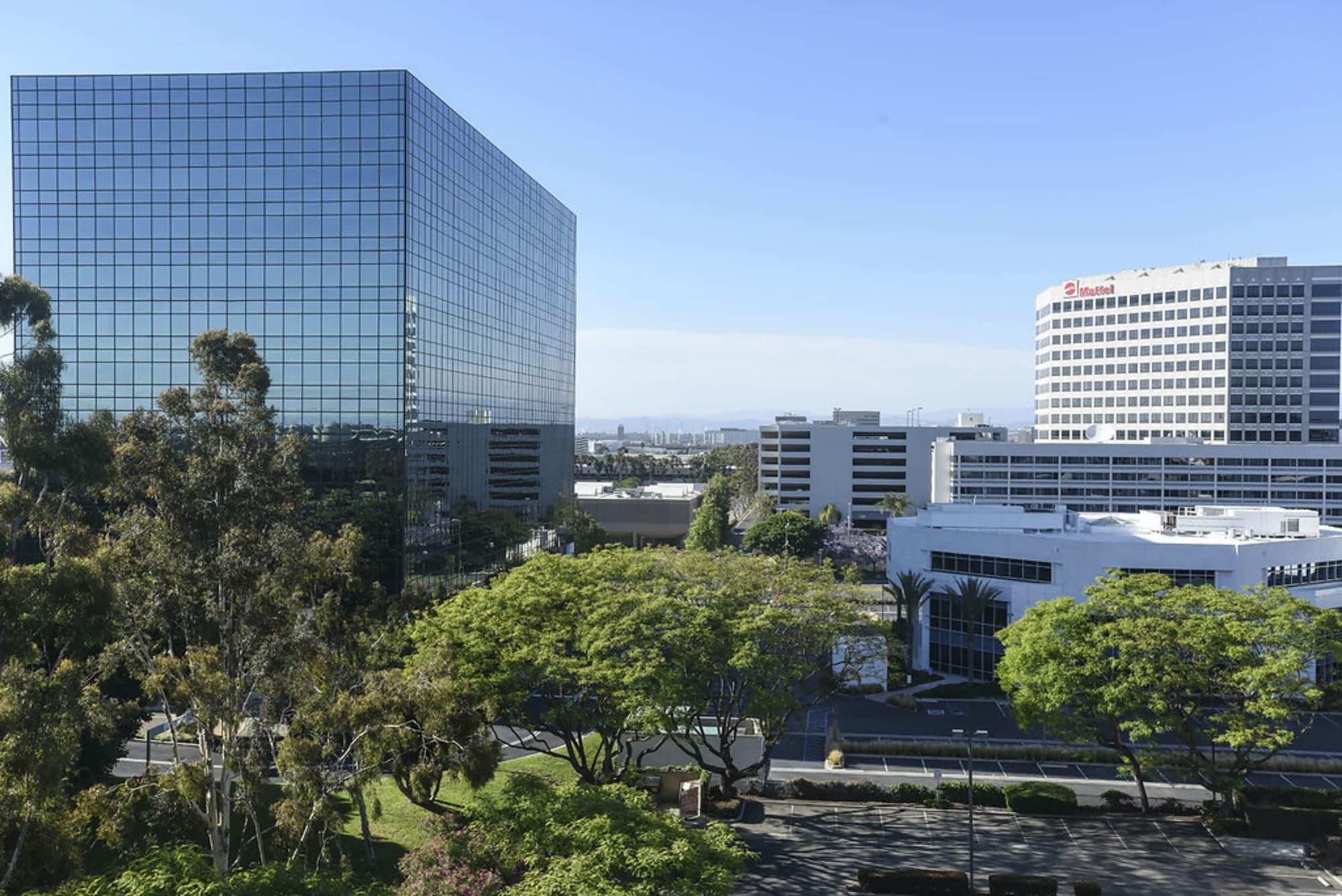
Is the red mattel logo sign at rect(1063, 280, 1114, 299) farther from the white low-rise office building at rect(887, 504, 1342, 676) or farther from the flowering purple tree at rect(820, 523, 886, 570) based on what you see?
the white low-rise office building at rect(887, 504, 1342, 676)

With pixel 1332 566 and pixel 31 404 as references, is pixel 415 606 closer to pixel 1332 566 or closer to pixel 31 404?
pixel 31 404

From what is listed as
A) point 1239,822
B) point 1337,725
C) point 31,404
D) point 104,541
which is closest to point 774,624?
point 1239,822

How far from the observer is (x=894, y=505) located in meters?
146

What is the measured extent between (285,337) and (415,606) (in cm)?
3510

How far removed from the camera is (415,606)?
3712 centimetres

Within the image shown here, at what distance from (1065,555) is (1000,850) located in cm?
2829

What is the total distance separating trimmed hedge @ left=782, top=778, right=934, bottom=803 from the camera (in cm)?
4597

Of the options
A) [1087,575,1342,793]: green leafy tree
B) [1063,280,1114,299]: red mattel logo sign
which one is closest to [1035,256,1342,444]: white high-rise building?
[1063,280,1114,299]: red mattel logo sign

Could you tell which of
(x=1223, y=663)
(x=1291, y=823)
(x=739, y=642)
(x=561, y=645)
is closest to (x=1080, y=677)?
(x=1223, y=663)

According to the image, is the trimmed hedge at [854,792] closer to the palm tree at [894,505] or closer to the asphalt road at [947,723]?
the asphalt road at [947,723]

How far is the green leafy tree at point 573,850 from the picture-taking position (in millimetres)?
22656

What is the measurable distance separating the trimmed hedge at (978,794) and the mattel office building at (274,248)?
34.8 metres

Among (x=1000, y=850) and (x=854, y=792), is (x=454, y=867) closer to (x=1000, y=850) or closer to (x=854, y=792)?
(x=1000, y=850)

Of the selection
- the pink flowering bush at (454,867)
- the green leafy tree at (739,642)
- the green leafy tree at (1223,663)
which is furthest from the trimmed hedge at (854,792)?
the pink flowering bush at (454,867)
